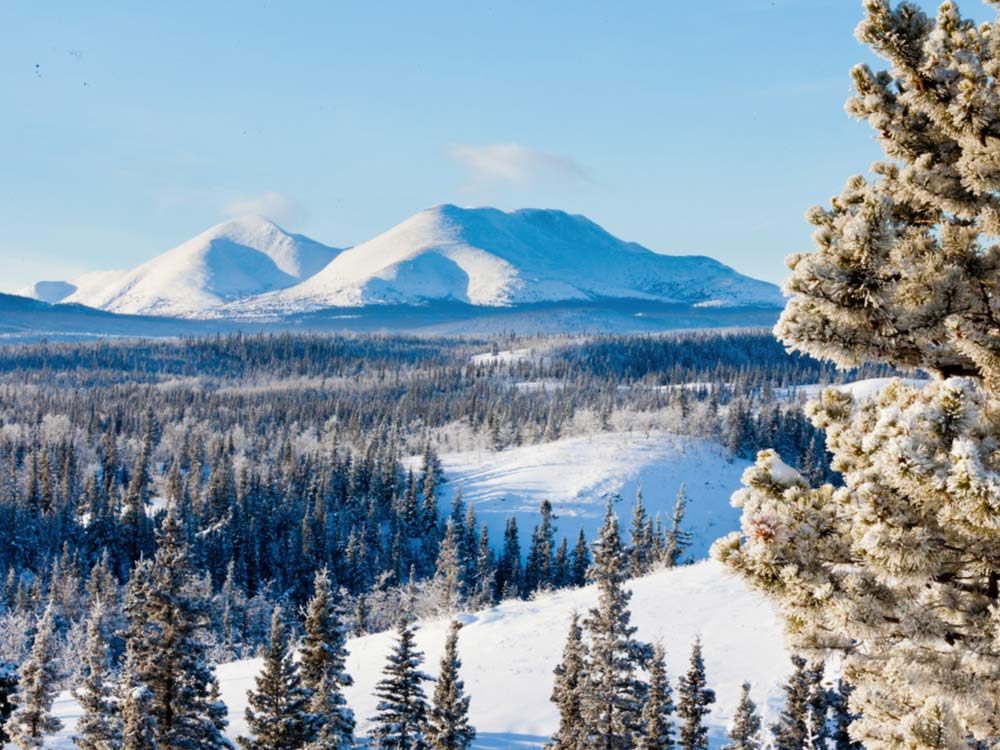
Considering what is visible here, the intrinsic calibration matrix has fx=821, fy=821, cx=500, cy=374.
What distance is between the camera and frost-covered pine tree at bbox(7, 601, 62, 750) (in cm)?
3478

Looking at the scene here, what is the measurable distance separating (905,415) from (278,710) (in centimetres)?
2680

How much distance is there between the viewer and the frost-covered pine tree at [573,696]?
106 ft

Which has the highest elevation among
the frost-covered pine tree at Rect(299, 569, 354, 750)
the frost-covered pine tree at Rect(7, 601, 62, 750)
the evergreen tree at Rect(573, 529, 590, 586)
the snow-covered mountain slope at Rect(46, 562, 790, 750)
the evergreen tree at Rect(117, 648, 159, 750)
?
the evergreen tree at Rect(117, 648, 159, 750)

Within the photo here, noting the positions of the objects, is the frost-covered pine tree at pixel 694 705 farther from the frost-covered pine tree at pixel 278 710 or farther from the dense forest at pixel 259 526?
the dense forest at pixel 259 526

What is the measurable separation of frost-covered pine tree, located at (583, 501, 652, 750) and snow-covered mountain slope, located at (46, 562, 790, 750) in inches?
441

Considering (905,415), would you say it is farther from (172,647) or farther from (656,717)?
(656,717)

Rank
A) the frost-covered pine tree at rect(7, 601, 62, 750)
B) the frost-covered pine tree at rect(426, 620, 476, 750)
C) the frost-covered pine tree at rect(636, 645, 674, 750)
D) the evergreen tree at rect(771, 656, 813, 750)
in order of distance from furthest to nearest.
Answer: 1. the frost-covered pine tree at rect(7, 601, 62, 750)
2. the evergreen tree at rect(771, 656, 813, 750)
3. the frost-covered pine tree at rect(636, 645, 674, 750)
4. the frost-covered pine tree at rect(426, 620, 476, 750)

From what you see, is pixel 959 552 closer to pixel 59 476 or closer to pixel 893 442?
pixel 893 442

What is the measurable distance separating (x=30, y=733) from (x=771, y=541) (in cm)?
3824

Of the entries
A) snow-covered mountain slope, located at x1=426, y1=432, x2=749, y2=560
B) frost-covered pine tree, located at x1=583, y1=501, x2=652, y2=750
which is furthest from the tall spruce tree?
snow-covered mountain slope, located at x1=426, y1=432, x2=749, y2=560

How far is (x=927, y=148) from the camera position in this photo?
27.9ft

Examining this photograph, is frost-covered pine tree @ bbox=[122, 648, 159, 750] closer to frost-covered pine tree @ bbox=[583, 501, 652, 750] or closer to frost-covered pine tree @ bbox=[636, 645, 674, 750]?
frost-covered pine tree @ bbox=[583, 501, 652, 750]

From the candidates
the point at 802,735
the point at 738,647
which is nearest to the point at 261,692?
the point at 802,735

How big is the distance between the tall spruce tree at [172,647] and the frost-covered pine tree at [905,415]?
21.2 metres
